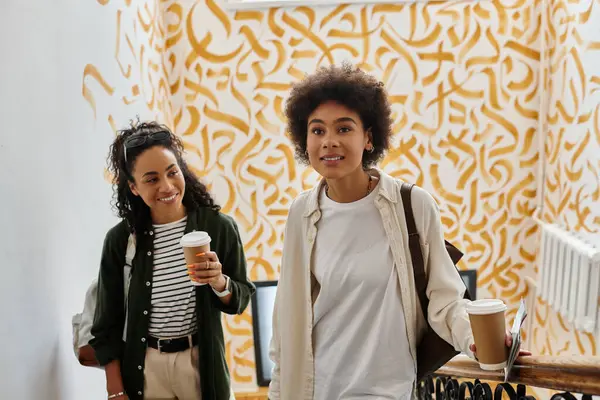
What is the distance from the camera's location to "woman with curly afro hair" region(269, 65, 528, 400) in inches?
65.2

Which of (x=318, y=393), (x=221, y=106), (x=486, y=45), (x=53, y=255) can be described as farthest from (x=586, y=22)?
(x=53, y=255)

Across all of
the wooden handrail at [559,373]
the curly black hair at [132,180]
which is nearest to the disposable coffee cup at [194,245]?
the curly black hair at [132,180]

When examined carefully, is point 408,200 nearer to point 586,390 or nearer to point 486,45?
point 586,390

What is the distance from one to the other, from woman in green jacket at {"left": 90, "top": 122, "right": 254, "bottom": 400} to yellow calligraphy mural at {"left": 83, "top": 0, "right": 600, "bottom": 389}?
239 cm

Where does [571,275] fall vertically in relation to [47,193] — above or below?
below

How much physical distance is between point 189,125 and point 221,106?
284mm

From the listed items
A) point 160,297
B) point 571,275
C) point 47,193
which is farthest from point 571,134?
point 47,193

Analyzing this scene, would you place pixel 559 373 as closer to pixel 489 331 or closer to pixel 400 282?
pixel 489 331

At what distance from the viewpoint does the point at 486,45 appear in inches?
176

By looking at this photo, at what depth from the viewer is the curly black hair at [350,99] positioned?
174 cm

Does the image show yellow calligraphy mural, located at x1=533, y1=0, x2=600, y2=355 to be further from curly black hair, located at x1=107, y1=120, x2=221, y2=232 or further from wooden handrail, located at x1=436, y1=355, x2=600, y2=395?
curly black hair, located at x1=107, y1=120, x2=221, y2=232

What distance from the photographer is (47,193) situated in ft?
6.81

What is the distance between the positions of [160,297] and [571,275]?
2882 millimetres

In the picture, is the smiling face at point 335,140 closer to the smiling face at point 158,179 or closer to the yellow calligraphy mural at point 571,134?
the smiling face at point 158,179
